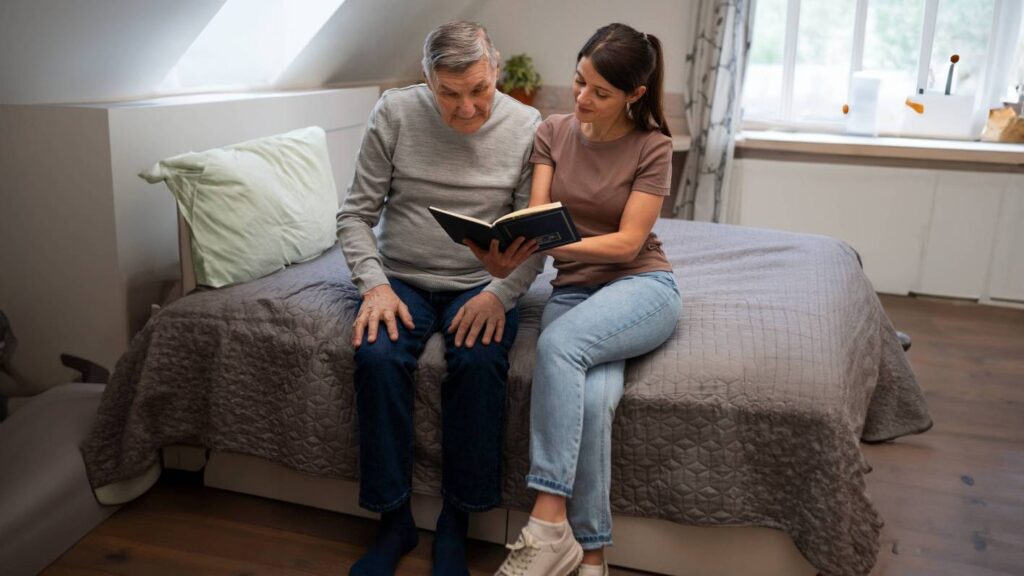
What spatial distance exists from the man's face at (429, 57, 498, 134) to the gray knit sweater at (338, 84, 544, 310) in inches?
2.1

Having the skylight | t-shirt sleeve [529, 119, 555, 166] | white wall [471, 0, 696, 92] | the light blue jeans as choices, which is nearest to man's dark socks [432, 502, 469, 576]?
the light blue jeans

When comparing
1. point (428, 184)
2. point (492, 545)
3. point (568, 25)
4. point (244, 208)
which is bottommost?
point (492, 545)

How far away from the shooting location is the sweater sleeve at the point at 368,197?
1.93 metres

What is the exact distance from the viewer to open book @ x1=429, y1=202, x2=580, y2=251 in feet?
5.25

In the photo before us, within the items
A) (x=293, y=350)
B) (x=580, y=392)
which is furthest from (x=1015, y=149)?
(x=293, y=350)

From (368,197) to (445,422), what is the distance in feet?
1.77

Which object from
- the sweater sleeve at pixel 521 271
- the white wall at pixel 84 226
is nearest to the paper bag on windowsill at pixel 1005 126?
the sweater sleeve at pixel 521 271

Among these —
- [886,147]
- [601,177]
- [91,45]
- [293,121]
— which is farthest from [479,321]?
[886,147]

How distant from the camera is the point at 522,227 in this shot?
165 centimetres

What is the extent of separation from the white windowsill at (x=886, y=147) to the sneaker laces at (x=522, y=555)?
2.77m

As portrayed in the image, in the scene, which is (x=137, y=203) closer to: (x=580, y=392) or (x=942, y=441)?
(x=580, y=392)

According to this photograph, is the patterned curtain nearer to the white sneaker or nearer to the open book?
the open book

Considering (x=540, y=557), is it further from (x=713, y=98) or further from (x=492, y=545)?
(x=713, y=98)

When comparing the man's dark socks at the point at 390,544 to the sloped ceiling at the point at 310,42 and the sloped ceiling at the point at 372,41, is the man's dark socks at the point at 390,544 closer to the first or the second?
the sloped ceiling at the point at 310,42
